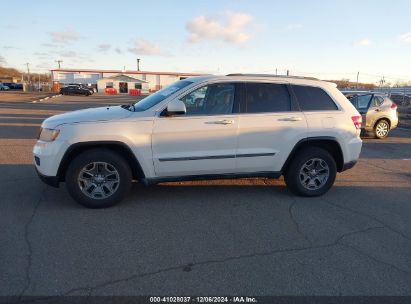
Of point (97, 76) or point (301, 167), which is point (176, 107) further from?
point (97, 76)

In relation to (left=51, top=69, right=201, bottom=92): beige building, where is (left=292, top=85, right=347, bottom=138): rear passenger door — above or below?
below

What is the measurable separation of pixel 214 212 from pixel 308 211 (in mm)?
1338

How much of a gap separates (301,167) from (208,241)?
2.20 metres

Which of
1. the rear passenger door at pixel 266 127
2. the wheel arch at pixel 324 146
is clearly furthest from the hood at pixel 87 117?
the wheel arch at pixel 324 146

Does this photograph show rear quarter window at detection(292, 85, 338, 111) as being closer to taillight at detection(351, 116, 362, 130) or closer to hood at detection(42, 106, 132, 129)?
taillight at detection(351, 116, 362, 130)

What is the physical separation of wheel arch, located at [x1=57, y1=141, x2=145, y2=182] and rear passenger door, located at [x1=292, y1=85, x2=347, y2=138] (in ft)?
8.64

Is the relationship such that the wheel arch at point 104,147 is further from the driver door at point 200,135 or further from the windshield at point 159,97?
the windshield at point 159,97

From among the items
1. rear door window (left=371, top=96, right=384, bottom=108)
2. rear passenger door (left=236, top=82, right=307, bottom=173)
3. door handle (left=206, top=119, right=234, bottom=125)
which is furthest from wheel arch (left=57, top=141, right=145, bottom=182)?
rear door window (left=371, top=96, right=384, bottom=108)

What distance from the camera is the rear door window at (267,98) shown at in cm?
512

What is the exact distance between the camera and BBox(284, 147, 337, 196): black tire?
5312 millimetres

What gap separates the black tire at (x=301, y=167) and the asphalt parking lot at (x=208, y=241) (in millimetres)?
191

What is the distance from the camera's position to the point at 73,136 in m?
4.45

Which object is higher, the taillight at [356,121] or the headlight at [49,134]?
the taillight at [356,121]

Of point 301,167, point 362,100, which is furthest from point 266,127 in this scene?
point 362,100
